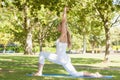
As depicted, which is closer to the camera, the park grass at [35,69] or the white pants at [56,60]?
the white pants at [56,60]

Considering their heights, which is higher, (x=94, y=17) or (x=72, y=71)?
(x=94, y=17)

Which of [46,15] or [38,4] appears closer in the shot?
[38,4]

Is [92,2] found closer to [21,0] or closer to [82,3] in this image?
[82,3]

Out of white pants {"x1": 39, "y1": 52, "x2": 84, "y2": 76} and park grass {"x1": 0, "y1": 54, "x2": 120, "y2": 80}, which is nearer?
white pants {"x1": 39, "y1": 52, "x2": 84, "y2": 76}

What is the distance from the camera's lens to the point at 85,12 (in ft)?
94.1

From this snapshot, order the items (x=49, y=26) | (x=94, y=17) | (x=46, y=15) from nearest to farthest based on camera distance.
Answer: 1. (x=94, y=17)
2. (x=46, y=15)
3. (x=49, y=26)

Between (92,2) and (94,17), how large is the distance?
302cm

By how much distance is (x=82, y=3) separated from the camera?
28484 millimetres

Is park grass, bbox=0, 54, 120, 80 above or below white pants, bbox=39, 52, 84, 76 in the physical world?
below

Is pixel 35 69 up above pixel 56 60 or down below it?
below

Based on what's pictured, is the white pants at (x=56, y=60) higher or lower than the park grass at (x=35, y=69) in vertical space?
higher

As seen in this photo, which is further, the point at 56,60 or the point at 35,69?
the point at 35,69

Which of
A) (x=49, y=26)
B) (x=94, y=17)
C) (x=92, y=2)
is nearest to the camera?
(x=92, y=2)

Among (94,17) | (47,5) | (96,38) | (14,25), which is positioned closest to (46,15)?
(14,25)
